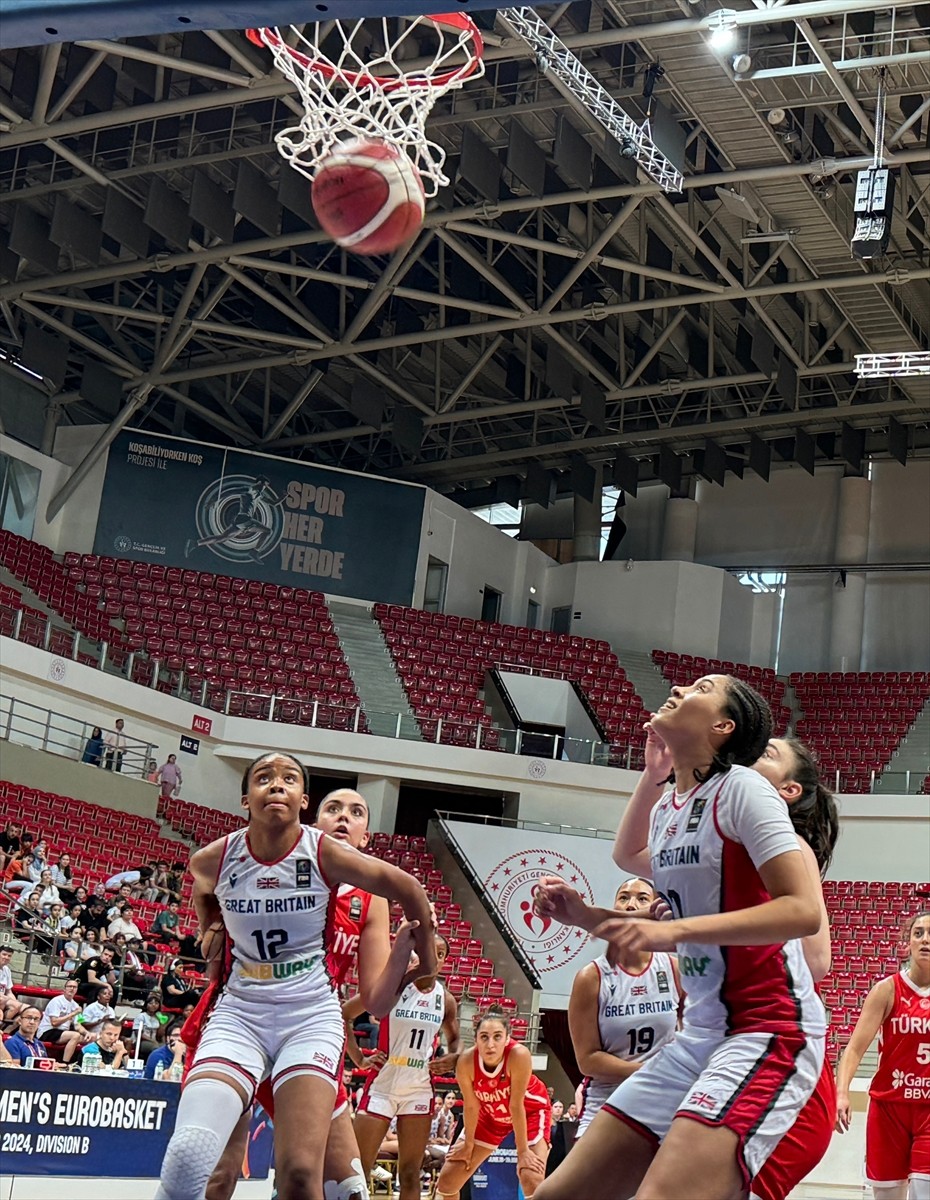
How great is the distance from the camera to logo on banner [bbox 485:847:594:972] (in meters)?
24.3

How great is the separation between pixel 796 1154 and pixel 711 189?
2382cm

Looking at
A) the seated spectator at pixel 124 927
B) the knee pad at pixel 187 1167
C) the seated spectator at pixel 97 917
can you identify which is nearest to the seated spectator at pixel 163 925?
the seated spectator at pixel 124 927

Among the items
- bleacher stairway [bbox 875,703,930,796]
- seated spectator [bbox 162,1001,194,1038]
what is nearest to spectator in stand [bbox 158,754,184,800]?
seated spectator [bbox 162,1001,194,1038]

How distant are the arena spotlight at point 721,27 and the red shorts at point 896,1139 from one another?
46.8 feet

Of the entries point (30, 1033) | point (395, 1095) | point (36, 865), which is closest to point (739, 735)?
point (395, 1095)

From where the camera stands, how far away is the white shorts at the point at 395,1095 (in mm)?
9078

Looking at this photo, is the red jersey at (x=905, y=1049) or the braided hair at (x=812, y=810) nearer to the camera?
the braided hair at (x=812, y=810)

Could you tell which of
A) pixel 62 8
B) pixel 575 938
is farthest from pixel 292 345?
pixel 62 8

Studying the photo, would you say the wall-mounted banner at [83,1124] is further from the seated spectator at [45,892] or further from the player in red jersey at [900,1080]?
the seated spectator at [45,892]

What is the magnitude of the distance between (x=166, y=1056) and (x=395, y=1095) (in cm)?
479

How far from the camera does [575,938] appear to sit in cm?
2445

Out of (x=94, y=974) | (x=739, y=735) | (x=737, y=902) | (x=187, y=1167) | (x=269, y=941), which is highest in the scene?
(x=739, y=735)

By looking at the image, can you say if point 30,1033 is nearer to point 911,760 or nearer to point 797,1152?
point 797,1152

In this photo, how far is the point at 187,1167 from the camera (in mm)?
4715
